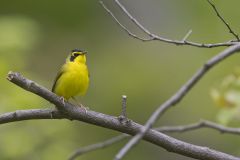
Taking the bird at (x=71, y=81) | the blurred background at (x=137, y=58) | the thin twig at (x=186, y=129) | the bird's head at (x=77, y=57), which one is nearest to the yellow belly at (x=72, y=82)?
the bird at (x=71, y=81)

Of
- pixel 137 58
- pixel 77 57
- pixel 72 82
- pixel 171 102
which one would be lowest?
pixel 137 58

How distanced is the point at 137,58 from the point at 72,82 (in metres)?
7.48

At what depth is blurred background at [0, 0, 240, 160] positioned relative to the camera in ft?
38.3

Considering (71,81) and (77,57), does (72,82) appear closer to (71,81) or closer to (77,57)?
(71,81)

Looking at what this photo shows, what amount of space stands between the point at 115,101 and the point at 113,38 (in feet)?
7.89

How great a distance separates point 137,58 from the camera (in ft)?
44.7

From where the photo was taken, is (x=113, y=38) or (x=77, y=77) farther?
(x=113, y=38)

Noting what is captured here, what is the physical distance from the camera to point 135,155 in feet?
38.5

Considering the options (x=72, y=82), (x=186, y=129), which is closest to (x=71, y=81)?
(x=72, y=82)

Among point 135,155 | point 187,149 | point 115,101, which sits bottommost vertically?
point 135,155

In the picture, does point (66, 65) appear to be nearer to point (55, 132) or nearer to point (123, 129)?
point (55, 132)

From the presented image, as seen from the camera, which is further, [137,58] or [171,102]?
[137,58]

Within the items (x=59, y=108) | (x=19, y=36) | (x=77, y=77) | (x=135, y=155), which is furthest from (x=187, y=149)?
(x=135, y=155)

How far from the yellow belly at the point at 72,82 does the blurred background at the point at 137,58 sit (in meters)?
3.62
